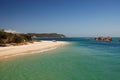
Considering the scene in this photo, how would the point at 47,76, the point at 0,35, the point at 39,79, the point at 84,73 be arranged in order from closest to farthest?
the point at 39,79, the point at 47,76, the point at 84,73, the point at 0,35

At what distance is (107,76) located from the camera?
49.8 feet

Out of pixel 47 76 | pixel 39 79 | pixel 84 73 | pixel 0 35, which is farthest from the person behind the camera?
pixel 0 35

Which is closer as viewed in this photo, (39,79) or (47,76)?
(39,79)

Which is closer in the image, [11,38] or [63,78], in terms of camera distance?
[63,78]

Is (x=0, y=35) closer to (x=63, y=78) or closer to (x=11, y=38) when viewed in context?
(x=11, y=38)

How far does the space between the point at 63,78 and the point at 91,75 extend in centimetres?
269

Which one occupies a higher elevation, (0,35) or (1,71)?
(0,35)

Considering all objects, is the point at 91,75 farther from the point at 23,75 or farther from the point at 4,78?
the point at 4,78

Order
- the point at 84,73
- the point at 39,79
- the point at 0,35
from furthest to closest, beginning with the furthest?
the point at 0,35 → the point at 84,73 → the point at 39,79

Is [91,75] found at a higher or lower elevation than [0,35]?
lower

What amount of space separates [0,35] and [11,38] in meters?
3.18

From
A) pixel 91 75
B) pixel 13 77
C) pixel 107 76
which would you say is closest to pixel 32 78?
pixel 13 77

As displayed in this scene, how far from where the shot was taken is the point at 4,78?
1444 cm

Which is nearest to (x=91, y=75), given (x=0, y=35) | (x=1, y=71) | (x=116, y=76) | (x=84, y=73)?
(x=84, y=73)
